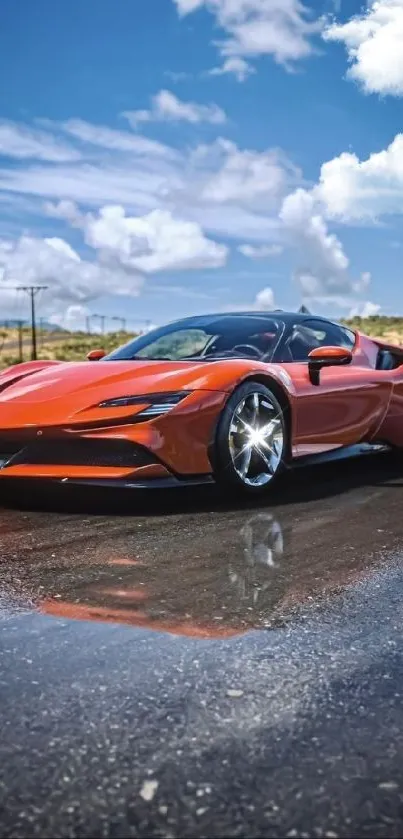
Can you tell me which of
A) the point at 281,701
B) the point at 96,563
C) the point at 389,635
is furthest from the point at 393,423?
the point at 281,701

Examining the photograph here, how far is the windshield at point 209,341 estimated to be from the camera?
20.8 ft

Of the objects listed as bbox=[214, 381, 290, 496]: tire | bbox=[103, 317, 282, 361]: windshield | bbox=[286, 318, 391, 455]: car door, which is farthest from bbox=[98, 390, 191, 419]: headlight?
bbox=[286, 318, 391, 455]: car door

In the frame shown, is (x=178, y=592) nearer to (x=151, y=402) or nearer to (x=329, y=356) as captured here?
(x=151, y=402)

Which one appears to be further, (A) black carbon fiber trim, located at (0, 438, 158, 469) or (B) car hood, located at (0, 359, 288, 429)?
(B) car hood, located at (0, 359, 288, 429)

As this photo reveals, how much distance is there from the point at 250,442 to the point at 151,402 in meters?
0.74

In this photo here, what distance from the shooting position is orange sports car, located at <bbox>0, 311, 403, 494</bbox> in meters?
5.14

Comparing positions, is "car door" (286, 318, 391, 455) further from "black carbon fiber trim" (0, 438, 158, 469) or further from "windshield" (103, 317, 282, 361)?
"black carbon fiber trim" (0, 438, 158, 469)

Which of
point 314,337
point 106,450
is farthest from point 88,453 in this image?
point 314,337

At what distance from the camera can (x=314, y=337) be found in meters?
6.86

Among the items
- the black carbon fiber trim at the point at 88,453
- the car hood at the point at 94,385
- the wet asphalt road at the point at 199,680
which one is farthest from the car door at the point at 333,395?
the wet asphalt road at the point at 199,680

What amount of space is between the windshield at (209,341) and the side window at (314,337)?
0.47 feet

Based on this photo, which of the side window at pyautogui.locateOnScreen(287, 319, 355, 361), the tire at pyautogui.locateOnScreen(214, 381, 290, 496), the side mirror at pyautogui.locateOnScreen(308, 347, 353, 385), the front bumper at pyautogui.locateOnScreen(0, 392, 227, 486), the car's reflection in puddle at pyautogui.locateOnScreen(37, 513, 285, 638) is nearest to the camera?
the car's reflection in puddle at pyautogui.locateOnScreen(37, 513, 285, 638)

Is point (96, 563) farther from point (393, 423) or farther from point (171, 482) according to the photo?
point (393, 423)

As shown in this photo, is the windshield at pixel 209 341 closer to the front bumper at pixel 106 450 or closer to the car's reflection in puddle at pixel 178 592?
the front bumper at pixel 106 450
